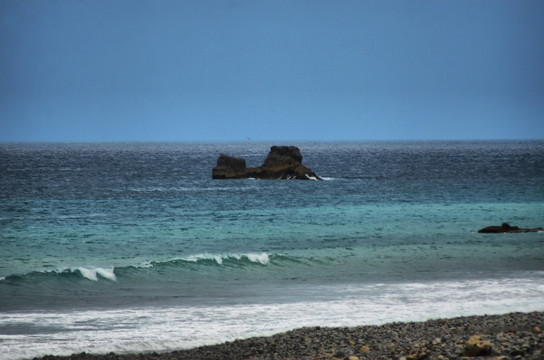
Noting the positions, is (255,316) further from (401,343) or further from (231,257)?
(231,257)

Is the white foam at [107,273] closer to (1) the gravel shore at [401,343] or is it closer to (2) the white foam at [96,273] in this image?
(2) the white foam at [96,273]

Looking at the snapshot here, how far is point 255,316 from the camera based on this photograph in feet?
54.1

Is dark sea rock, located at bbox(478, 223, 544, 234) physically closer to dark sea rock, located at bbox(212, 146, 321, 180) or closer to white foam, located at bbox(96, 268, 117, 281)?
white foam, located at bbox(96, 268, 117, 281)

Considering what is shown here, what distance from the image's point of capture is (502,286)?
2019cm

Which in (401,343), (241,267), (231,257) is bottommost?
(241,267)

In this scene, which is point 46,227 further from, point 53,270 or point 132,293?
point 132,293

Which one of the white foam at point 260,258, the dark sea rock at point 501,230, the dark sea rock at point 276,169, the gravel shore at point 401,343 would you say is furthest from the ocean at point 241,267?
the dark sea rock at point 276,169

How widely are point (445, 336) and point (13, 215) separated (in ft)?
106

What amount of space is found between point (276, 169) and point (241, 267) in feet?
149

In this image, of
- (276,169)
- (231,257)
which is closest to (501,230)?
(231,257)

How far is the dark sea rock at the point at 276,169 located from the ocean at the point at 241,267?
19806 mm

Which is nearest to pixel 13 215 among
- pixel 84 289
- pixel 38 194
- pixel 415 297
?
pixel 38 194

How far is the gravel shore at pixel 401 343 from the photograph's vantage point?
11.3 meters

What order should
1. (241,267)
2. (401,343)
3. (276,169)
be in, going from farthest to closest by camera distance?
(276,169) → (241,267) → (401,343)
